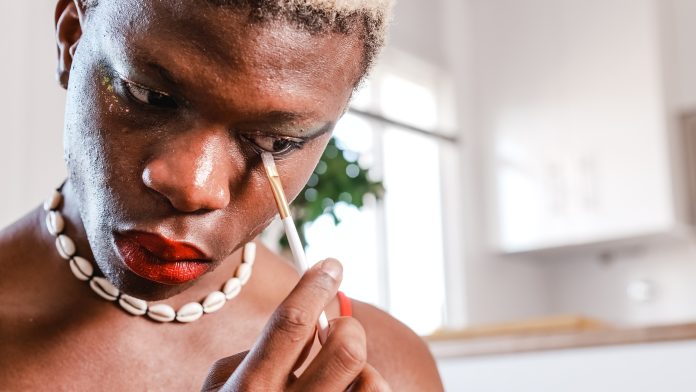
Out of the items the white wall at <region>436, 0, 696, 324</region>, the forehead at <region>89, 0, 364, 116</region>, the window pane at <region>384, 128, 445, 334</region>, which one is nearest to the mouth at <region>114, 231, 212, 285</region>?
the forehead at <region>89, 0, 364, 116</region>

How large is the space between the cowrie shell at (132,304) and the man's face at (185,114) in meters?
0.10

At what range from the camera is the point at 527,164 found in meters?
4.69

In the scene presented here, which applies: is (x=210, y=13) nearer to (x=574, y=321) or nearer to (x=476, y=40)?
(x=574, y=321)

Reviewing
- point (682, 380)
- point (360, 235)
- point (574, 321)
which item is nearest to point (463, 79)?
point (360, 235)

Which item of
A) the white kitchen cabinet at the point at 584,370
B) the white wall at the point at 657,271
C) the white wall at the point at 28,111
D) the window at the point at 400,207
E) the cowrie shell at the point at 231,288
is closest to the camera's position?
the cowrie shell at the point at 231,288

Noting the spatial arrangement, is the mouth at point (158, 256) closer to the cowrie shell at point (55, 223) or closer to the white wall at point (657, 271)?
the cowrie shell at point (55, 223)

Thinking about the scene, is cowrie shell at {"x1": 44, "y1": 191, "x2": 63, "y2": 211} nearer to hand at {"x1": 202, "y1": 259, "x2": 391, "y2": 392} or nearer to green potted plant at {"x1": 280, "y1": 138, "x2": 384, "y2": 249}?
hand at {"x1": 202, "y1": 259, "x2": 391, "y2": 392}

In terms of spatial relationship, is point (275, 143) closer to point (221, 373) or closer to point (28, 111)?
point (221, 373)

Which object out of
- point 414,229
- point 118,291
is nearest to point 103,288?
point 118,291

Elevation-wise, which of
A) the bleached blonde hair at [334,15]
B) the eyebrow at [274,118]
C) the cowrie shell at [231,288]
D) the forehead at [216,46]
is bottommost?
the cowrie shell at [231,288]

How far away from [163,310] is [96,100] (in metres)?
0.21

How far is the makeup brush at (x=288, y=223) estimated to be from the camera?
58 centimetres

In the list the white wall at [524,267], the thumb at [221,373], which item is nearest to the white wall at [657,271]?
the white wall at [524,267]

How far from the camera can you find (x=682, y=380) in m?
1.55
